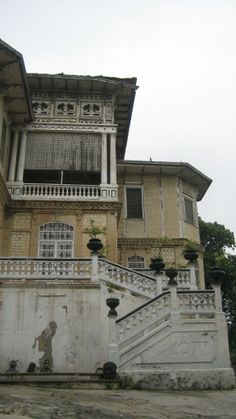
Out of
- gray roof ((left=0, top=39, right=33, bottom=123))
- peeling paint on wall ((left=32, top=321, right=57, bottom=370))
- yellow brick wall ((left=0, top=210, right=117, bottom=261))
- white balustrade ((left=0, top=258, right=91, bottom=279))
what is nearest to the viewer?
peeling paint on wall ((left=32, top=321, right=57, bottom=370))

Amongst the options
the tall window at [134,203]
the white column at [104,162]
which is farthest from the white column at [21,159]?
the tall window at [134,203]

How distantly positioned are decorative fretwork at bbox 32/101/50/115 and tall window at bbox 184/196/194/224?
874 cm

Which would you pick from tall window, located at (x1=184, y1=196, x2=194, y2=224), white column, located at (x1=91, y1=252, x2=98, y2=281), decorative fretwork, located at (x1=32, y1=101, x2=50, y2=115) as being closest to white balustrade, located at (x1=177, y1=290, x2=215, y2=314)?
white column, located at (x1=91, y1=252, x2=98, y2=281)

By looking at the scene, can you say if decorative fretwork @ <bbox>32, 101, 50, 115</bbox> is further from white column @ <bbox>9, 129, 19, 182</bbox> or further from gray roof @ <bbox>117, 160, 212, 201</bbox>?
gray roof @ <bbox>117, 160, 212, 201</bbox>

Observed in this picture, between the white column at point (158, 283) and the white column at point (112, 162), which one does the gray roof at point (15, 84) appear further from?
the white column at point (158, 283)

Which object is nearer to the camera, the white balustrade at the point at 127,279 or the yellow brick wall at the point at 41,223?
the white balustrade at the point at 127,279

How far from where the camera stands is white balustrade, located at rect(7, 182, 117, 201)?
805 inches

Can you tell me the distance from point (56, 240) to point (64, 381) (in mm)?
10353

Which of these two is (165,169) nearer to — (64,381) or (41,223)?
(41,223)

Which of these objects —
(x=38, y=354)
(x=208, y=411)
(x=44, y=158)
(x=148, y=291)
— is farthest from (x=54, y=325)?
(x=44, y=158)

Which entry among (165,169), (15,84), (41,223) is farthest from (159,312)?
(165,169)

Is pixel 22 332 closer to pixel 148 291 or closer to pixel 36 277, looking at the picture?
pixel 36 277

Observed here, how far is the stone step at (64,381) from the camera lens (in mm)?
9922

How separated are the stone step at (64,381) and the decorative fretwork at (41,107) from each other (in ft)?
48.6
